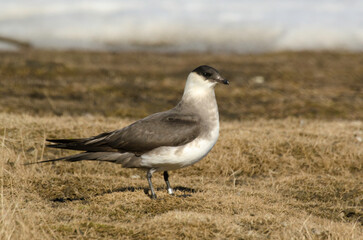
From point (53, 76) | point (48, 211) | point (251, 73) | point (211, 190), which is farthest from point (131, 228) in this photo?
point (251, 73)

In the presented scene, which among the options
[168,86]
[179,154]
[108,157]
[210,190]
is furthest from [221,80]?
[168,86]

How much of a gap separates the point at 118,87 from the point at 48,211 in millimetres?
12198

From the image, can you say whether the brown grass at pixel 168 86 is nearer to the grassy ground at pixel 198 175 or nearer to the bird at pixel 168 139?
the grassy ground at pixel 198 175

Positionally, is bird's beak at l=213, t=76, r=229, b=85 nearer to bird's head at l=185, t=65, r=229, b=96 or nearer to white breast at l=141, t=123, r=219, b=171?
bird's head at l=185, t=65, r=229, b=96

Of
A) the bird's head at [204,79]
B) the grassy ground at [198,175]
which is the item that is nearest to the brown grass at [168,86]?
the grassy ground at [198,175]

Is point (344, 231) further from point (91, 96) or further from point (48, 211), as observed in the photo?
point (91, 96)

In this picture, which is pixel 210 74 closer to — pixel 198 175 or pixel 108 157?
pixel 108 157

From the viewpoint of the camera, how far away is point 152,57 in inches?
1109

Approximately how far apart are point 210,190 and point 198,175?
60.3 inches

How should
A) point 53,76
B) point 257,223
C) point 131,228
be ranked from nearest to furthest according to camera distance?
point 131,228 → point 257,223 → point 53,76

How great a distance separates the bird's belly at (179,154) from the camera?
20.0 ft

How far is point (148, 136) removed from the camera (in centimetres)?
634

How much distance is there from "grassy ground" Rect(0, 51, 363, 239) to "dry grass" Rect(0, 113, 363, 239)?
2 centimetres

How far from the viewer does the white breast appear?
6094 mm
